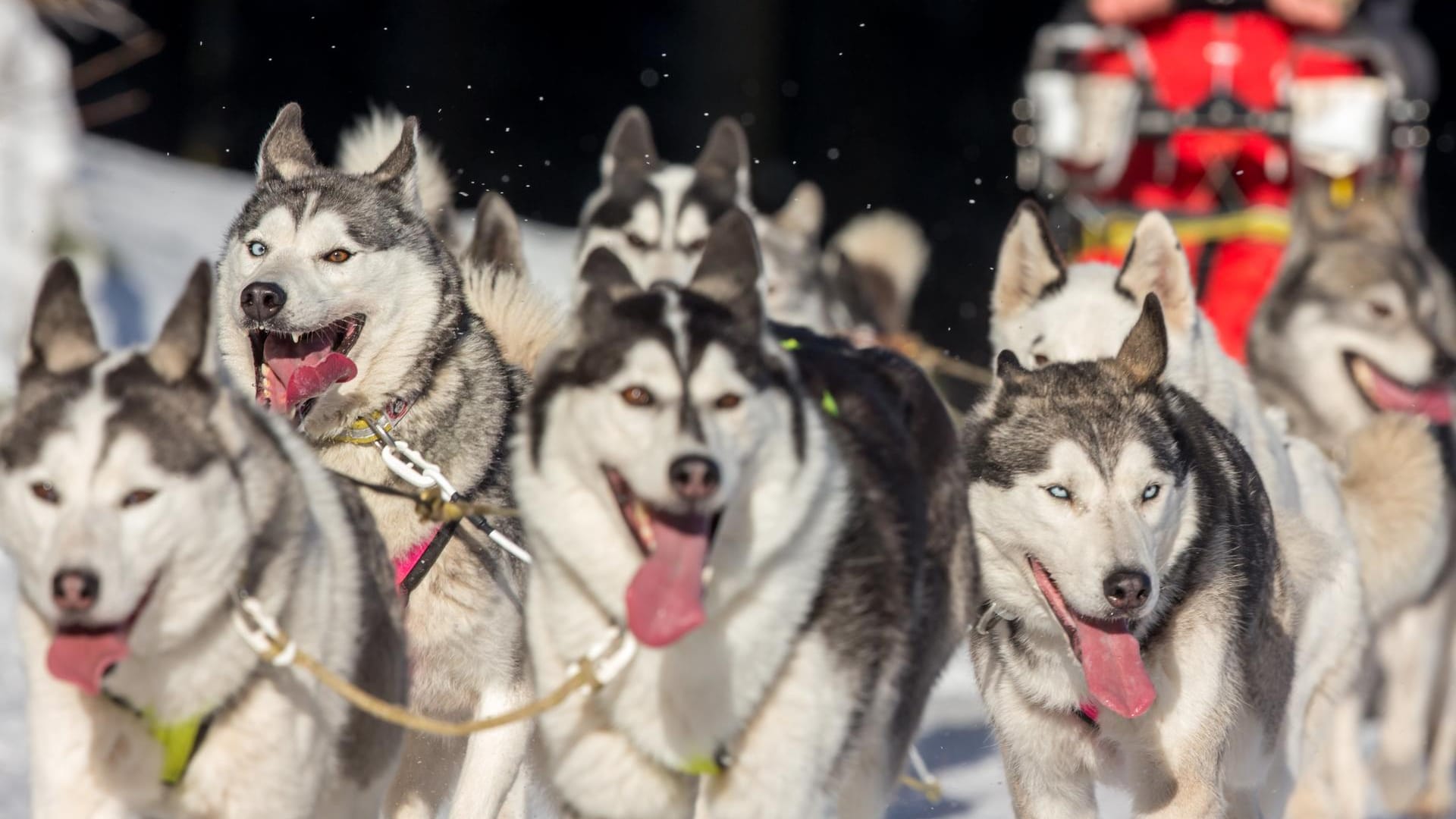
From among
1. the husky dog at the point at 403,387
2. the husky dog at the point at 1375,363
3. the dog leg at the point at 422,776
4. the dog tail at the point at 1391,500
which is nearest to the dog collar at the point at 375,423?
the husky dog at the point at 403,387

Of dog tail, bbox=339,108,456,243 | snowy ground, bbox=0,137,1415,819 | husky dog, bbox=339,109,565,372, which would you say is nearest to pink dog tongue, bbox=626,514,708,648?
husky dog, bbox=339,109,565,372

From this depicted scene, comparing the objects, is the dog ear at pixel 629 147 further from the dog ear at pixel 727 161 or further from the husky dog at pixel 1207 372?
the husky dog at pixel 1207 372

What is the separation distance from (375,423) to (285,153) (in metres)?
0.54

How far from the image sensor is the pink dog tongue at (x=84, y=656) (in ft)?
7.26

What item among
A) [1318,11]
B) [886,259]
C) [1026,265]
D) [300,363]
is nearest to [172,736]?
[300,363]

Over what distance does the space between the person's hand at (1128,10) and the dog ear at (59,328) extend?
4439mm

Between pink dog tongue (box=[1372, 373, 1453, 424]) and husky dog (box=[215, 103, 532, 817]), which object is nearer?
husky dog (box=[215, 103, 532, 817])

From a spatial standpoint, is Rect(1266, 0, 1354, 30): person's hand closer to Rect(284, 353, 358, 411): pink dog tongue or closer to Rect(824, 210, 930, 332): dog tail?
Rect(824, 210, 930, 332): dog tail

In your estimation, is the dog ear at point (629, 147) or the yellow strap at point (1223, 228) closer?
the dog ear at point (629, 147)

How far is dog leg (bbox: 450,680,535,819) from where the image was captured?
325cm

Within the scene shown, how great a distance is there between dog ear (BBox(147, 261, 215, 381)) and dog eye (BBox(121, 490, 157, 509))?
17 centimetres

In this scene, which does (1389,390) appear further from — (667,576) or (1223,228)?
(667,576)

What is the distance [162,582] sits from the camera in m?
2.27

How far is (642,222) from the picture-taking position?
567 cm
